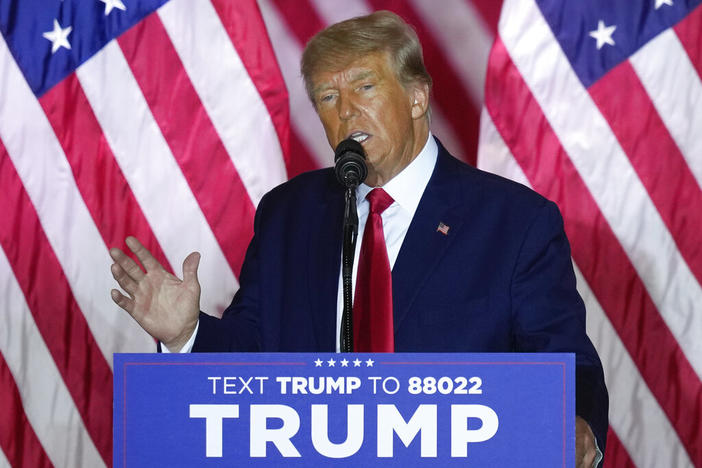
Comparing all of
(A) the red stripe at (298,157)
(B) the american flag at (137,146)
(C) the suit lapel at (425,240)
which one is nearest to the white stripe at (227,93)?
(B) the american flag at (137,146)

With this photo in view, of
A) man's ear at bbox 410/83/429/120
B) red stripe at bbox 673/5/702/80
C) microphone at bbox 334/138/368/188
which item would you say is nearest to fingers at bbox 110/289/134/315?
microphone at bbox 334/138/368/188

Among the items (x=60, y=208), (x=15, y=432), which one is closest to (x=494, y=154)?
(x=60, y=208)

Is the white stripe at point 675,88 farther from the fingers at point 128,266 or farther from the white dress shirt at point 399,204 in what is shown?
the fingers at point 128,266

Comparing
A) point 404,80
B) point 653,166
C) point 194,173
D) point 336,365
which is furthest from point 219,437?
point 653,166

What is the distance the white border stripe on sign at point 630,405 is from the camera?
309cm

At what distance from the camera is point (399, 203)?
2201 mm

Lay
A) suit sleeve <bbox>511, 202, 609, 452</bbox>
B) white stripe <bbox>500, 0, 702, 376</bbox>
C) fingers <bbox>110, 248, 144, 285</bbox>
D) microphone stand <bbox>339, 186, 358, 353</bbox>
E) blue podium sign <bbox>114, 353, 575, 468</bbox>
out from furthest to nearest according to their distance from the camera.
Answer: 1. white stripe <bbox>500, 0, 702, 376</bbox>
2. suit sleeve <bbox>511, 202, 609, 452</bbox>
3. fingers <bbox>110, 248, 144, 285</bbox>
4. microphone stand <bbox>339, 186, 358, 353</bbox>
5. blue podium sign <bbox>114, 353, 575, 468</bbox>

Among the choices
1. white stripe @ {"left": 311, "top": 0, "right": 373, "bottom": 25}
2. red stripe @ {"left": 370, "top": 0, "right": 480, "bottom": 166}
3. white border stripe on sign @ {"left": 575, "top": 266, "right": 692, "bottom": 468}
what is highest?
white stripe @ {"left": 311, "top": 0, "right": 373, "bottom": 25}

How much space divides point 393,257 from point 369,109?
34 centimetres

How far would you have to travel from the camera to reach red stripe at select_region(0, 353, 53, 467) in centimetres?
318

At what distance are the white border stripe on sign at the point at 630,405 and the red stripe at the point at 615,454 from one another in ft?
0.05

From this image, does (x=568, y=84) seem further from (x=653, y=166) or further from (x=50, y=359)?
(x=50, y=359)

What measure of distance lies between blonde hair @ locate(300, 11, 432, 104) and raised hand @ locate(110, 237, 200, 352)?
26.4 inches

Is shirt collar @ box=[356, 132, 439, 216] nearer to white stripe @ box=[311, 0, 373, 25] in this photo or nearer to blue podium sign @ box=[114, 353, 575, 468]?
blue podium sign @ box=[114, 353, 575, 468]
